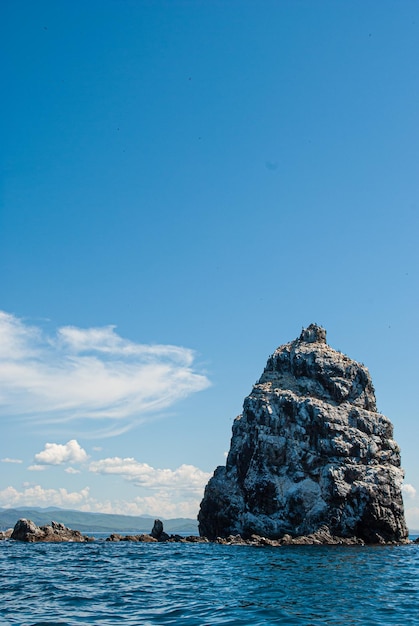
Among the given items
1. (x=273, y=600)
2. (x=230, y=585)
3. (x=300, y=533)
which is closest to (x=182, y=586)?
(x=230, y=585)

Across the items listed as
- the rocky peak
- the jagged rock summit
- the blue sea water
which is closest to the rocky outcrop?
the jagged rock summit

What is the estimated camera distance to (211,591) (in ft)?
90.3

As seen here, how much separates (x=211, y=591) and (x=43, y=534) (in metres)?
59.0

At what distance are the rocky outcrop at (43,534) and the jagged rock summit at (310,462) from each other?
20.1m

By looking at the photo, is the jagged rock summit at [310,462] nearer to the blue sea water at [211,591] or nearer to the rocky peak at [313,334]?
the rocky peak at [313,334]

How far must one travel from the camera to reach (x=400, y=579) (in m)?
32.4

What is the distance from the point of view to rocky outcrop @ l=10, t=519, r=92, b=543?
7675 centimetres

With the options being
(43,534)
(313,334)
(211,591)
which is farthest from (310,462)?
(211,591)

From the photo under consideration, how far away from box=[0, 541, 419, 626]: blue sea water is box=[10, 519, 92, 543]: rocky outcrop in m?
34.9

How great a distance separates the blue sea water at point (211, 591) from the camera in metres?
20.7

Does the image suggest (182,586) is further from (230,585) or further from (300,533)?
(300,533)

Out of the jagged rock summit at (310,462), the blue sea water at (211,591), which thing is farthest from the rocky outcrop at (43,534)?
the blue sea water at (211,591)

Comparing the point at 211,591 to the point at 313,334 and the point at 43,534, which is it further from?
the point at 313,334

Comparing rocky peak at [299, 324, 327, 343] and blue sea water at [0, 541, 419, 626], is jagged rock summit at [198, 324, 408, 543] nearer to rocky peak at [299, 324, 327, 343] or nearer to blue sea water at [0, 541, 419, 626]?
rocky peak at [299, 324, 327, 343]
